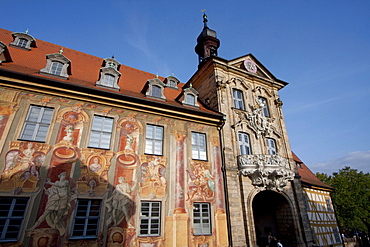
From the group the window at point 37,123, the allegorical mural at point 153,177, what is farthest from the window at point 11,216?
the allegorical mural at point 153,177

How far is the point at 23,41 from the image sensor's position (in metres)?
12.1

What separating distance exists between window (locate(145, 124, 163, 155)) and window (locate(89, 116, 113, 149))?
1753mm

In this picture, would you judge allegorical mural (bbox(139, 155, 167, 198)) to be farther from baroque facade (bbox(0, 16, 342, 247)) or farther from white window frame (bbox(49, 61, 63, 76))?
white window frame (bbox(49, 61, 63, 76))

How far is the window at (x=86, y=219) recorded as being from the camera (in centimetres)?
762

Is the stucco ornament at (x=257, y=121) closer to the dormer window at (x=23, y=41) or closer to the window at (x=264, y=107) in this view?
the window at (x=264, y=107)

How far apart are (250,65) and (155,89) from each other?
8182 mm

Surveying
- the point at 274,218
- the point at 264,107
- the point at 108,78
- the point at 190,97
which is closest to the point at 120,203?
the point at 108,78

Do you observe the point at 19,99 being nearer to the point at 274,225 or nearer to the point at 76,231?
the point at 76,231

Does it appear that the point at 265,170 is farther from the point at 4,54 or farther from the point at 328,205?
the point at 4,54

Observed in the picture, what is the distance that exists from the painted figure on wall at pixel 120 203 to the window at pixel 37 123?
11.5ft

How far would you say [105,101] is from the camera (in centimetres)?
1000

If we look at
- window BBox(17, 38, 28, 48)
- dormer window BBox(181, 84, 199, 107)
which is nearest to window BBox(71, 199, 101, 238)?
dormer window BBox(181, 84, 199, 107)

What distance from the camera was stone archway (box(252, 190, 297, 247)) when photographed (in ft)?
40.0

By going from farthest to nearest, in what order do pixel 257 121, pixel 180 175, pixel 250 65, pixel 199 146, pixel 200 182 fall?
pixel 250 65
pixel 257 121
pixel 199 146
pixel 200 182
pixel 180 175
